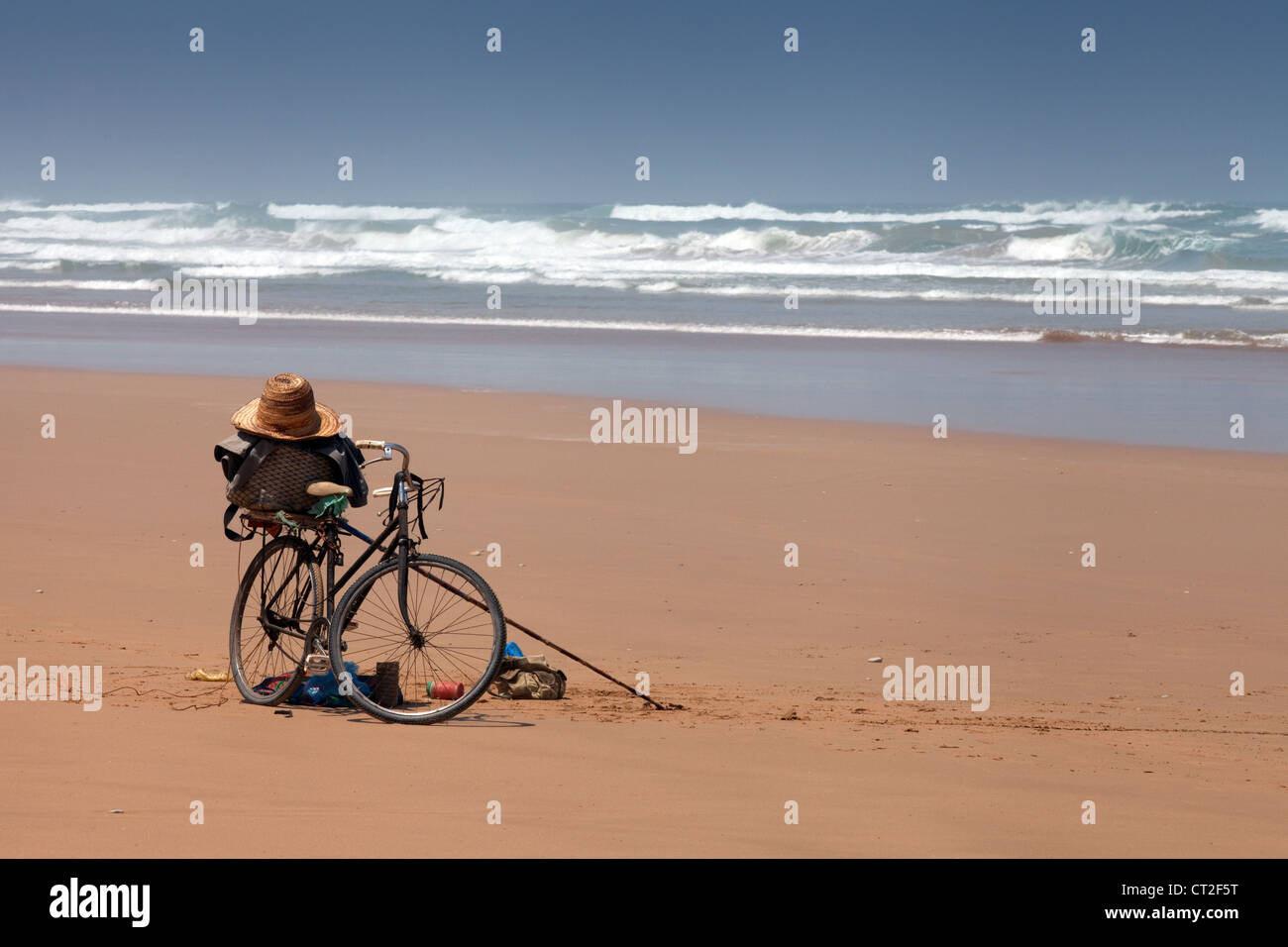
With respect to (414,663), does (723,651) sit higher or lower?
lower

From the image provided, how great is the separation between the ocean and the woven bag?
32.4 ft

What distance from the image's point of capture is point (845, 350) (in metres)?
22.1

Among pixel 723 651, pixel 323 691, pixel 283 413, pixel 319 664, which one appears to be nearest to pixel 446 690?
pixel 323 691

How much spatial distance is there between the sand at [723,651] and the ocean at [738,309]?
379 centimetres

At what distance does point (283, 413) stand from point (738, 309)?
83.3 ft

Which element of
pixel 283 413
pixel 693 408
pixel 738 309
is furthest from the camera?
pixel 738 309

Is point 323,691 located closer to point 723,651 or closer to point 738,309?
point 723,651

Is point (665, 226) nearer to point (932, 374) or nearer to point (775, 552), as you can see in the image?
point (932, 374)

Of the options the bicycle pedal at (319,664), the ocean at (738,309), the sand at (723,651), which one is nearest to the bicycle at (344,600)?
the bicycle pedal at (319,664)

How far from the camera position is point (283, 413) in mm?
5223

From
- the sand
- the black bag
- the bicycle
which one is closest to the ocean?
the sand

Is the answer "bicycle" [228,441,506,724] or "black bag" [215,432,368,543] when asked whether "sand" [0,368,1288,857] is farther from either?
"black bag" [215,432,368,543]

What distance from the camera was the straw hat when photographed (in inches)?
205
